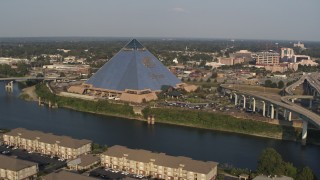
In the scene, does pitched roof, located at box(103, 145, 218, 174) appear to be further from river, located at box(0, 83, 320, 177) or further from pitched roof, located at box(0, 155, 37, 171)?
river, located at box(0, 83, 320, 177)

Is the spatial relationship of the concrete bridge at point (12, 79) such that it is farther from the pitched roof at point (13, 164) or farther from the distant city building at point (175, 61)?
the pitched roof at point (13, 164)

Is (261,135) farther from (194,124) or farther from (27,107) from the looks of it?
(27,107)

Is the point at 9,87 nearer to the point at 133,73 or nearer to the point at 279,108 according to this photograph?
the point at 133,73

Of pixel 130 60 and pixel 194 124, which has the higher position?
pixel 130 60

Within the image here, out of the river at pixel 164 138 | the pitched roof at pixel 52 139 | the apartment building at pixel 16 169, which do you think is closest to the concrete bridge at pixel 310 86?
the river at pixel 164 138

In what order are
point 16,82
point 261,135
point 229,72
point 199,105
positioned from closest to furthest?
1. point 261,135
2. point 199,105
3. point 16,82
4. point 229,72

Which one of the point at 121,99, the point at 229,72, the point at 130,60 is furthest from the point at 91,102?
the point at 229,72
